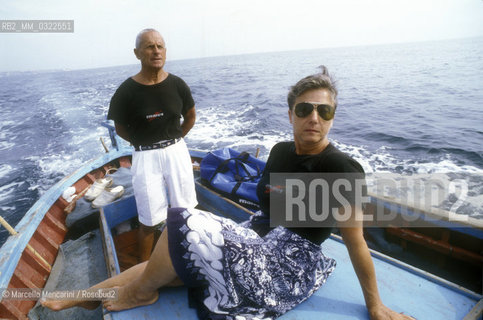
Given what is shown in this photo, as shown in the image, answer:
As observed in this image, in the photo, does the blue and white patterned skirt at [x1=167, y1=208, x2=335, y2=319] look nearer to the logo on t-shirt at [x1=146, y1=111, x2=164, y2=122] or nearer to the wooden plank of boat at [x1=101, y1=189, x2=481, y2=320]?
the wooden plank of boat at [x1=101, y1=189, x2=481, y2=320]

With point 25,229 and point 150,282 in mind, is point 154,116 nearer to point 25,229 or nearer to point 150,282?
point 150,282

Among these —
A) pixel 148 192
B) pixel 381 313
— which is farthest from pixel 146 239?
pixel 381 313

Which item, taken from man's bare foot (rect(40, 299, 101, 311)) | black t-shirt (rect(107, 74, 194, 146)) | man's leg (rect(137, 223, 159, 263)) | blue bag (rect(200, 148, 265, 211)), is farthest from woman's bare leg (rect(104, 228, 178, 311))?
blue bag (rect(200, 148, 265, 211))

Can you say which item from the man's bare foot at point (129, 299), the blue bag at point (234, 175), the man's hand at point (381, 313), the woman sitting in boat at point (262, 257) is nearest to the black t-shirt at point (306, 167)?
the woman sitting in boat at point (262, 257)

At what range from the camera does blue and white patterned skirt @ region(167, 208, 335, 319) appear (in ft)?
4.24

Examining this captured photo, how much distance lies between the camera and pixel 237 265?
4.22ft

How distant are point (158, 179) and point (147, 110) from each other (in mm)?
666

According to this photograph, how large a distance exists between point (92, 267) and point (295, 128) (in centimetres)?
246

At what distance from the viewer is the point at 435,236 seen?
8.46 ft

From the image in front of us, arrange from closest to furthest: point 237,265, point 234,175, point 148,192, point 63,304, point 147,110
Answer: point 237,265, point 63,304, point 147,110, point 148,192, point 234,175

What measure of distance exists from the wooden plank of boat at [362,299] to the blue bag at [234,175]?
1389 mm

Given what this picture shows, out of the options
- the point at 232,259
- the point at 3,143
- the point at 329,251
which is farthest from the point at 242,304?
the point at 3,143

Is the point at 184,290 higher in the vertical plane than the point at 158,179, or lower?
lower

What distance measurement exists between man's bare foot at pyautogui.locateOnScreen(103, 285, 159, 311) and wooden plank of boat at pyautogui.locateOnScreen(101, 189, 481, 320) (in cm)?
3
